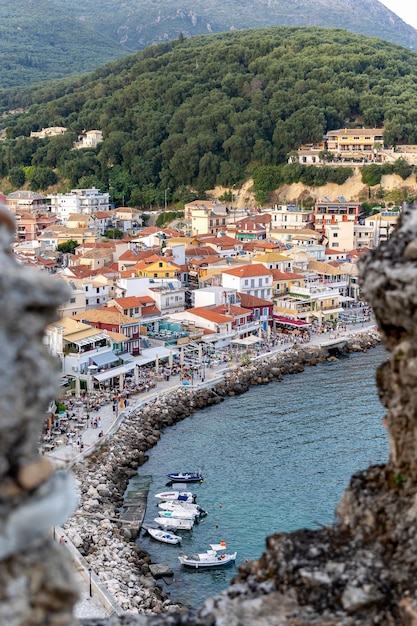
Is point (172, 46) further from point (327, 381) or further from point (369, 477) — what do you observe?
point (369, 477)

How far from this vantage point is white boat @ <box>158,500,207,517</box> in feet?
58.9

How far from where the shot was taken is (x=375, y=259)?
528cm

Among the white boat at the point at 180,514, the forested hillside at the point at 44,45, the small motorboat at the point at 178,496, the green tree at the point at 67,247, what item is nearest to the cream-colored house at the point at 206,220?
the green tree at the point at 67,247

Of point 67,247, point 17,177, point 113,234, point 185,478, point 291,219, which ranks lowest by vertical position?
point 185,478

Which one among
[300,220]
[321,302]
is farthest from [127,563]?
[300,220]

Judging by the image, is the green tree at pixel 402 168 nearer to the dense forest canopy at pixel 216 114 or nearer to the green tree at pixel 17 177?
the dense forest canopy at pixel 216 114

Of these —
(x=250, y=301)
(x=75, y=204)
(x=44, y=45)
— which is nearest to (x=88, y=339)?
(x=250, y=301)

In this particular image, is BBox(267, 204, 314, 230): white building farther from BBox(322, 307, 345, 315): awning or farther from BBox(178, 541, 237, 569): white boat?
BBox(178, 541, 237, 569): white boat

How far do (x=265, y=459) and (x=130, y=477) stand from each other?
323 cm

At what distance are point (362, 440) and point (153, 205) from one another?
42382 mm

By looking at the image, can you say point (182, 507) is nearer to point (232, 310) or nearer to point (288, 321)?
point (232, 310)

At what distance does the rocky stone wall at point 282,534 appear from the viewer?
4.02 m

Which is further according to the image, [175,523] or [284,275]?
[284,275]

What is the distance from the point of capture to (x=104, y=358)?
26.5 meters
